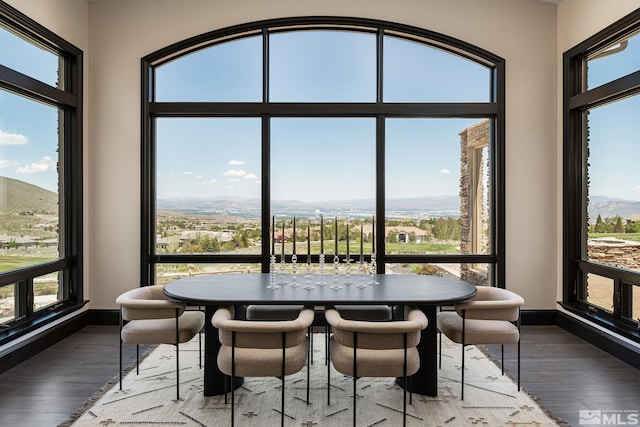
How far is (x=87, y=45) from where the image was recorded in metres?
4.28

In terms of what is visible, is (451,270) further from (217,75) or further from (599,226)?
(217,75)

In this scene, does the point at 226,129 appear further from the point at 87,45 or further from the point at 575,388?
the point at 575,388

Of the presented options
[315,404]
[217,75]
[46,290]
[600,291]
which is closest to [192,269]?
[46,290]

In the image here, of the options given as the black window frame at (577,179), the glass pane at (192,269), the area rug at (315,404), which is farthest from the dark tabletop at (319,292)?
the black window frame at (577,179)

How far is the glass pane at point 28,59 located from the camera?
3.27 m

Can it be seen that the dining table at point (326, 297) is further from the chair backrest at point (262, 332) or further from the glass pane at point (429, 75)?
the glass pane at point (429, 75)

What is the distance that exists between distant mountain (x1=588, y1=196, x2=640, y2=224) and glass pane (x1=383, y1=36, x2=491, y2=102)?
56.6 inches

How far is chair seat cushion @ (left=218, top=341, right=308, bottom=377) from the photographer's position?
227 cm

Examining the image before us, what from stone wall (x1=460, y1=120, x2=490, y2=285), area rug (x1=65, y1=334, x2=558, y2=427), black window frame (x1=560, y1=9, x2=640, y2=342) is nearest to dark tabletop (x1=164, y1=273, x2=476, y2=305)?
area rug (x1=65, y1=334, x2=558, y2=427)

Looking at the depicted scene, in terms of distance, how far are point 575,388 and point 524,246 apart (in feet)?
5.75

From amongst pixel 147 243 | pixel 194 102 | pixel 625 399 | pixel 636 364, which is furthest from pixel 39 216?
pixel 636 364

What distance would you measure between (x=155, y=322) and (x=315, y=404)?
3.92ft

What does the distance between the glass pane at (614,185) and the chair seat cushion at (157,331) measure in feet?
11.4

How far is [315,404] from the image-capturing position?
264 cm
